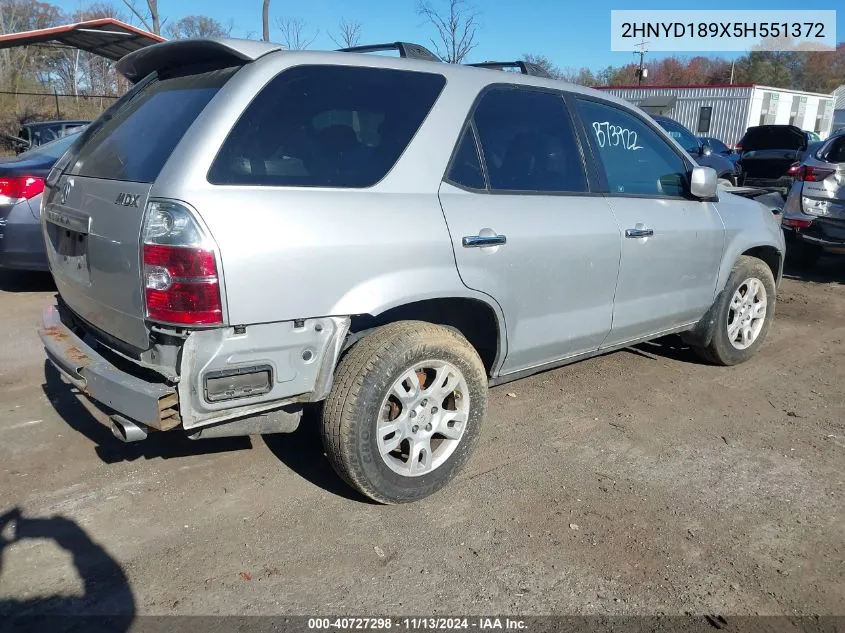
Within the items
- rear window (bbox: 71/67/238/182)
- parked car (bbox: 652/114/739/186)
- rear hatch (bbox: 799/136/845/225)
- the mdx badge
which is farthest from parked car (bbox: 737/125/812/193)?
the mdx badge

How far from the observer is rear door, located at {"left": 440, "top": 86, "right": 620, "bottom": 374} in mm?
3215

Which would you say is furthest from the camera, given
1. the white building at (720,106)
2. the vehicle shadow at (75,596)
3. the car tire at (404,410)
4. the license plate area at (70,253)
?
the white building at (720,106)

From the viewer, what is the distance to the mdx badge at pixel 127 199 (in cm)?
262

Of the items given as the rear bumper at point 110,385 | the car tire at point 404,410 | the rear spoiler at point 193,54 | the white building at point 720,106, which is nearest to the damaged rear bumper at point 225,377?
A: the rear bumper at point 110,385

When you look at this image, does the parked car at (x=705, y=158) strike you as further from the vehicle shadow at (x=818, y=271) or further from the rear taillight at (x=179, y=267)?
the rear taillight at (x=179, y=267)

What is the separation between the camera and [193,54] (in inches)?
121

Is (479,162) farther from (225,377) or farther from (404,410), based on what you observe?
(225,377)

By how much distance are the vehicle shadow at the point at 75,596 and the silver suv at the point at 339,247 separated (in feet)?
1.80

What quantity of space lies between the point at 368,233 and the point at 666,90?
3179cm

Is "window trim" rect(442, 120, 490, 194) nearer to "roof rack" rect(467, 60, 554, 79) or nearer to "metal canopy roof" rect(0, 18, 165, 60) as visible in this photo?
"roof rack" rect(467, 60, 554, 79)

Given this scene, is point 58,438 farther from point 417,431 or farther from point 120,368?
point 417,431

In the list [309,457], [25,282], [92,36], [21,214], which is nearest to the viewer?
[309,457]

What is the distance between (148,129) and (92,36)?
1336 centimetres

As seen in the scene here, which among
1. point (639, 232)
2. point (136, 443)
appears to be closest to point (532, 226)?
point (639, 232)
